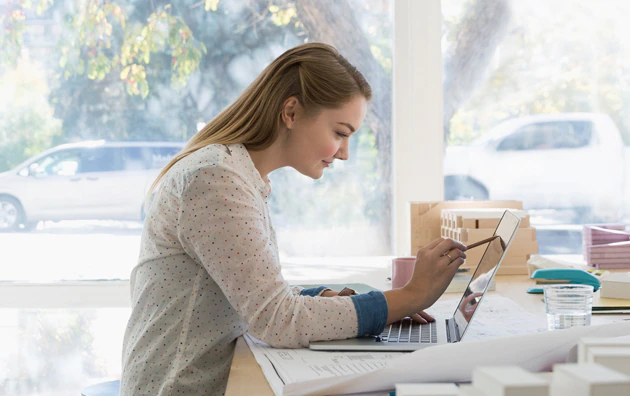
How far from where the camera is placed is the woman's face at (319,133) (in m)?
1.31

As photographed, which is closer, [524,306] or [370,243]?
[524,306]

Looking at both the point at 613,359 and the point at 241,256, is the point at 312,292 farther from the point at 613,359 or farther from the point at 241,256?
the point at 613,359

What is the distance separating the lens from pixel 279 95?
129 centimetres

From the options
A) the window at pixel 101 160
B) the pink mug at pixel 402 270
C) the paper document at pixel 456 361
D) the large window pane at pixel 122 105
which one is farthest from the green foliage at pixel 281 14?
the paper document at pixel 456 361

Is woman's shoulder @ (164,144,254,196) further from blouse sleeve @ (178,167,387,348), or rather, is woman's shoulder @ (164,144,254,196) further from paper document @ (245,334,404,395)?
paper document @ (245,334,404,395)

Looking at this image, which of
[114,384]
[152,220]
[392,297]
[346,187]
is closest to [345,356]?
[392,297]

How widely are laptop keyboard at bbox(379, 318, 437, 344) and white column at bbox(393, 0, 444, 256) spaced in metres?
1.65

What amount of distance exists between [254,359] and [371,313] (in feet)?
0.65

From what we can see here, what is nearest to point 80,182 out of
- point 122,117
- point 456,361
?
point 122,117

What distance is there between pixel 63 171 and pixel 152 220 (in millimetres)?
1801

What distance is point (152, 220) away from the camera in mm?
1195

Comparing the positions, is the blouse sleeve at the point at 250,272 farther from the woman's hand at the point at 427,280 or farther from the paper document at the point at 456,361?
the paper document at the point at 456,361

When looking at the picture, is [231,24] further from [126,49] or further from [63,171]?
[63,171]

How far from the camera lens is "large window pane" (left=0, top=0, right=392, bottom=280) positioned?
2801 mm
